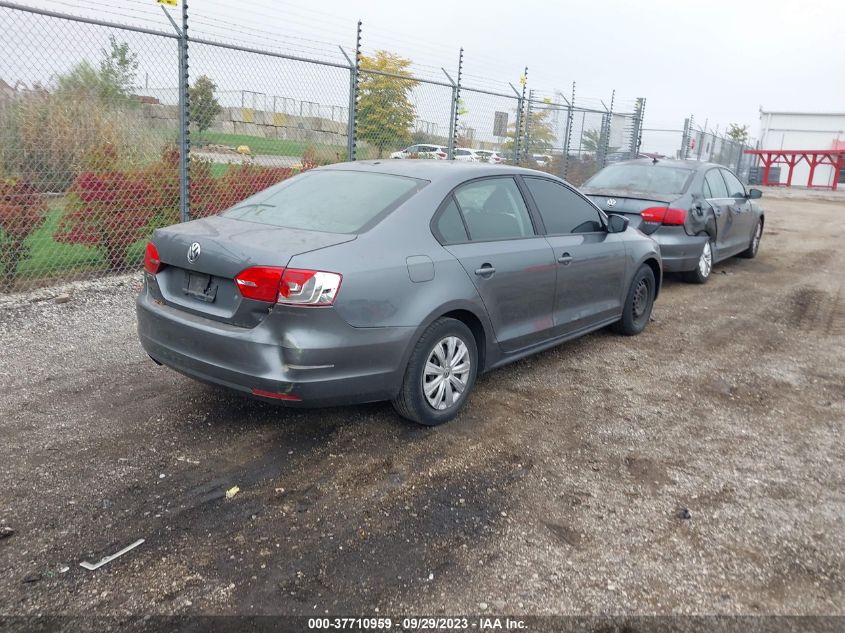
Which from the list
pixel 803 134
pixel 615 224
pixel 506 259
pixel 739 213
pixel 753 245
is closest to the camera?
pixel 506 259

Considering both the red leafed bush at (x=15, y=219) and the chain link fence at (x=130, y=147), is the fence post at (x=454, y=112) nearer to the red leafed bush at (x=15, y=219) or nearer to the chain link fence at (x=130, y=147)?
the chain link fence at (x=130, y=147)

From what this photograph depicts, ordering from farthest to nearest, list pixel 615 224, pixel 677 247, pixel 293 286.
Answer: pixel 677 247
pixel 615 224
pixel 293 286

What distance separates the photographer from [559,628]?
2.61m

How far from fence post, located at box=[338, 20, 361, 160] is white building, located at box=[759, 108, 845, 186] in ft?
151

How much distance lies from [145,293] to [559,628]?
3.01m

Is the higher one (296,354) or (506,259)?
(506,259)

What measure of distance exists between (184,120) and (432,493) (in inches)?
217

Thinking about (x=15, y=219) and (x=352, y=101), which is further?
(x=352, y=101)

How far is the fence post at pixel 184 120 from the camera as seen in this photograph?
282 inches

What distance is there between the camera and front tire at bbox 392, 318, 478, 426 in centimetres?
405

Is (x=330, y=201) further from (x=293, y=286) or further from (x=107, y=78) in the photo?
(x=107, y=78)

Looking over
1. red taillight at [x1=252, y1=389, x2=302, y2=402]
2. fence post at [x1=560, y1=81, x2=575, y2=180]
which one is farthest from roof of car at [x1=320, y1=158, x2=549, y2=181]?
fence post at [x1=560, y1=81, x2=575, y2=180]

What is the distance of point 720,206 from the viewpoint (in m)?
9.34

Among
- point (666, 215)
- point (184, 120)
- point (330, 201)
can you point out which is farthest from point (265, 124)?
point (666, 215)
